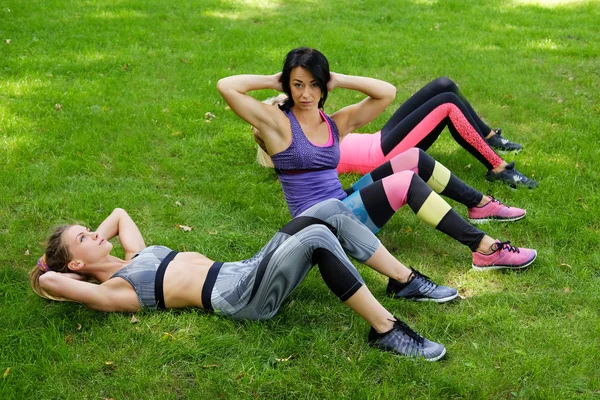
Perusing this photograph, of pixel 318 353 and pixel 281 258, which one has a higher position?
pixel 281 258

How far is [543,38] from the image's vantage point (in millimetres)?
9633

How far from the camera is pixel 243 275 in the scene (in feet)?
12.5

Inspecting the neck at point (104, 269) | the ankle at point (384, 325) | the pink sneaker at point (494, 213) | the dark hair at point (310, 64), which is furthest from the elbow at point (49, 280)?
the pink sneaker at point (494, 213)

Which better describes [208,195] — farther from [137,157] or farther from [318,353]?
[318,353]

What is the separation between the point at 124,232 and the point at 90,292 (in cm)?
67

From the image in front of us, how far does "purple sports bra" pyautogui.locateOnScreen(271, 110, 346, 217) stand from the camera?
4477 mm

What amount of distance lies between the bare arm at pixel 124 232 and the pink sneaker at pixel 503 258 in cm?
227

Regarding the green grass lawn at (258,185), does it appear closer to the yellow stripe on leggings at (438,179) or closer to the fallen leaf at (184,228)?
the fallen leaf at (184,228)

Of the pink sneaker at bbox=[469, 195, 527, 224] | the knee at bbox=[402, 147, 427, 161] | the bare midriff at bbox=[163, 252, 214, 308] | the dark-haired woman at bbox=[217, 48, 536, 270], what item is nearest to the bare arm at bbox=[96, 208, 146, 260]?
the bare midriff at bbox=[163, 252, 214, 308]

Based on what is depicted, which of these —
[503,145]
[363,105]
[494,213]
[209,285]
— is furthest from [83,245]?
[503,145]

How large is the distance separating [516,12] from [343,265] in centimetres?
879

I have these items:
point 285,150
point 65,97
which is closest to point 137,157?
point 65,97

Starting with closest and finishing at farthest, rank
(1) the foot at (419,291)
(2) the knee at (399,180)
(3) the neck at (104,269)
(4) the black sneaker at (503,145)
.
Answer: (3) the neck at (104,269)
(1) the foot at (419,291)
(2) the knee at (399,180)
(4) the black sneaker at (503,145)

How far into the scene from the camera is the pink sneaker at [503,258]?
4.44 meters
